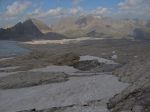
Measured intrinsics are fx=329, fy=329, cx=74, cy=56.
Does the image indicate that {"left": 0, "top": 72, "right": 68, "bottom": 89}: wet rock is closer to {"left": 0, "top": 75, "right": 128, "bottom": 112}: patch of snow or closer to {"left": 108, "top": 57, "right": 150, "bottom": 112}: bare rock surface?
{"left": 0, "top": 75, "right": 128, "bottom": 112}: patch of snow

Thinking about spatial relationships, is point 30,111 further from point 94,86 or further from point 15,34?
point 15,34

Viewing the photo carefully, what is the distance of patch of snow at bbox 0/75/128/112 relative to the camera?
61.7 ft

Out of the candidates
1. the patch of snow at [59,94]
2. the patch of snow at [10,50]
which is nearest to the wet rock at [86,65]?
the patch of snow at [59,94]

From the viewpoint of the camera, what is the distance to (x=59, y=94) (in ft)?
68.5

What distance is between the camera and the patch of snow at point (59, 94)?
18.8m

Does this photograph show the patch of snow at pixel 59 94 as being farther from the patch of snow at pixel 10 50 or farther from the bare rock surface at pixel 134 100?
the patch of snow at pixel 10 50

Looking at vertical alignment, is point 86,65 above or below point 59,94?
below

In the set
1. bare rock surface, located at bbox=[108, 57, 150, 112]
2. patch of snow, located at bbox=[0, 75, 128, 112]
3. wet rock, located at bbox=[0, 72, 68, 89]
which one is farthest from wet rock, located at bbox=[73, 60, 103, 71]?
bare rock surface, located at bbox=[108, 57, 150, 112]

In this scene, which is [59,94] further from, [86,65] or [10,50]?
[10,50]

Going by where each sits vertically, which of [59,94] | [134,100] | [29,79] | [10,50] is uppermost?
[134,100]

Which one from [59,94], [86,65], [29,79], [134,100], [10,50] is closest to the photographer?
[134,100]

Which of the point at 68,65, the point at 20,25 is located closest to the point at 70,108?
the point at 68,65

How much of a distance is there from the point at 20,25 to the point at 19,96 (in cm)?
17338

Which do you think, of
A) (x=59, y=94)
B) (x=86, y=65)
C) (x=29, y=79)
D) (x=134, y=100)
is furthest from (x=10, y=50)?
(x=134, y=100)
